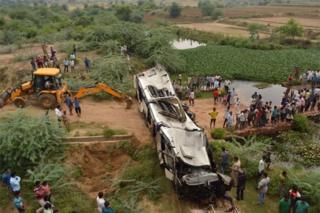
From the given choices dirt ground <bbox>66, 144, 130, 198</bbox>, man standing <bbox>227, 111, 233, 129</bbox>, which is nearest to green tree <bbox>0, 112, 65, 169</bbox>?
dirt ground <bbox>66, 144, 130, 198</bbox>

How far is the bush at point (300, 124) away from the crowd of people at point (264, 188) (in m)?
4.82

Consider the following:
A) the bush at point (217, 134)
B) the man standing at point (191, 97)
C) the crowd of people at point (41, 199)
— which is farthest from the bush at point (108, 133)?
the man standing at point (191, 97)

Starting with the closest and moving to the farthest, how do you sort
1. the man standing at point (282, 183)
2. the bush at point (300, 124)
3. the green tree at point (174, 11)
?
the man standing at point (282, 183) → the bush at point (300, 124) → the green tree at point (174, 11)

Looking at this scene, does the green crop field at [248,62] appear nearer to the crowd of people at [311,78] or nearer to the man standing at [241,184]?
the crowd of people at [311,78]

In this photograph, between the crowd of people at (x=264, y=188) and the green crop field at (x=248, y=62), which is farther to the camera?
the green crop field at (x=248, y=62)

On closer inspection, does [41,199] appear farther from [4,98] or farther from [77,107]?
[4,98]

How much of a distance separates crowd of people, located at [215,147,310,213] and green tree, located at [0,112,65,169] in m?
6.53

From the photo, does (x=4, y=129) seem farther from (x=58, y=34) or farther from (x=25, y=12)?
(x=25, y=12)

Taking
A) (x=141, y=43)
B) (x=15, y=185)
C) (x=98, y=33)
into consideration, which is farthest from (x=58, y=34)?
(x=15, y=185)

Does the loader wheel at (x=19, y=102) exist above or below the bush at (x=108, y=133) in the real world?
above

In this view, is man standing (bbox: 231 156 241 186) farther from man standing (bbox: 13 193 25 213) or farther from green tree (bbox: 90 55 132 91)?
green tree (bbox: 90 55 132 91)

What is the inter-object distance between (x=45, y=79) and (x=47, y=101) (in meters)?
1.09

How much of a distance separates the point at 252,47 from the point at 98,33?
1690cm

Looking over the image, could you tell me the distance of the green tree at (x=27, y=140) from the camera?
44.4 feet
